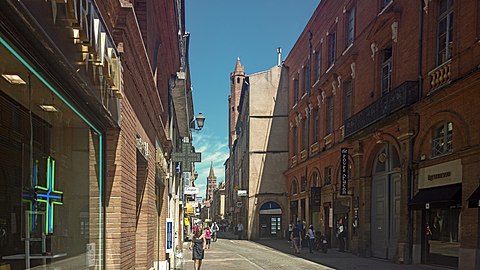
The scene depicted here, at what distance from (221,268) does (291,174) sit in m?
24.7

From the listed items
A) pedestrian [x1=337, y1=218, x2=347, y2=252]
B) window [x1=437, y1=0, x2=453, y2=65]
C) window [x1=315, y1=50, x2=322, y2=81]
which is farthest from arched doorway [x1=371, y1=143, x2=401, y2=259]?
window [x1=315, y1=50, x2=322, y2=81]

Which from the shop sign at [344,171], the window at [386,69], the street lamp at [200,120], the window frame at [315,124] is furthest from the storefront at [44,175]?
the window frame at [315,124]

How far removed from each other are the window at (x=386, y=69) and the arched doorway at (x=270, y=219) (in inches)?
990

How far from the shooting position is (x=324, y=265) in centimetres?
2003

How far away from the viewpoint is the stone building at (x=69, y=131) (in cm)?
354

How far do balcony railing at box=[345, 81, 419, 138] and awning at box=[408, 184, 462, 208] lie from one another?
3425 mm

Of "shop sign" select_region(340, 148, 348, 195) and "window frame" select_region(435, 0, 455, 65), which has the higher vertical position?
"window frame" select_region(435, 0, 455, 65)

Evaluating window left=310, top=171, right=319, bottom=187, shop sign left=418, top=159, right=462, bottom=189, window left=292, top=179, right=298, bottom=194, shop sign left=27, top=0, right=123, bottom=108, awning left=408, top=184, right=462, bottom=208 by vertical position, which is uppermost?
shop sign left=27, top=0, right=123, bottom=108

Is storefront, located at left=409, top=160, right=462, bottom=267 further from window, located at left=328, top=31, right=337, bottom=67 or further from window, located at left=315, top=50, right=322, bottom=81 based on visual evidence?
window, located at left=315, top=50, right=322, bottom=81

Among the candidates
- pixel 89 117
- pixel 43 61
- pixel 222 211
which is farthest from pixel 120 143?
pixel 222 211

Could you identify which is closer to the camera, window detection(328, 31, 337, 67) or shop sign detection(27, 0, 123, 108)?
shop sign detection(27, 0, 123, 108)

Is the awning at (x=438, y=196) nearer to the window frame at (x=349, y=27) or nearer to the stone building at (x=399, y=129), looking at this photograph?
the stone building at (x=399, y=129)

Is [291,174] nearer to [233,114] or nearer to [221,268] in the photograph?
[221,268]

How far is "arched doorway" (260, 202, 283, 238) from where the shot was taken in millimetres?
46344
